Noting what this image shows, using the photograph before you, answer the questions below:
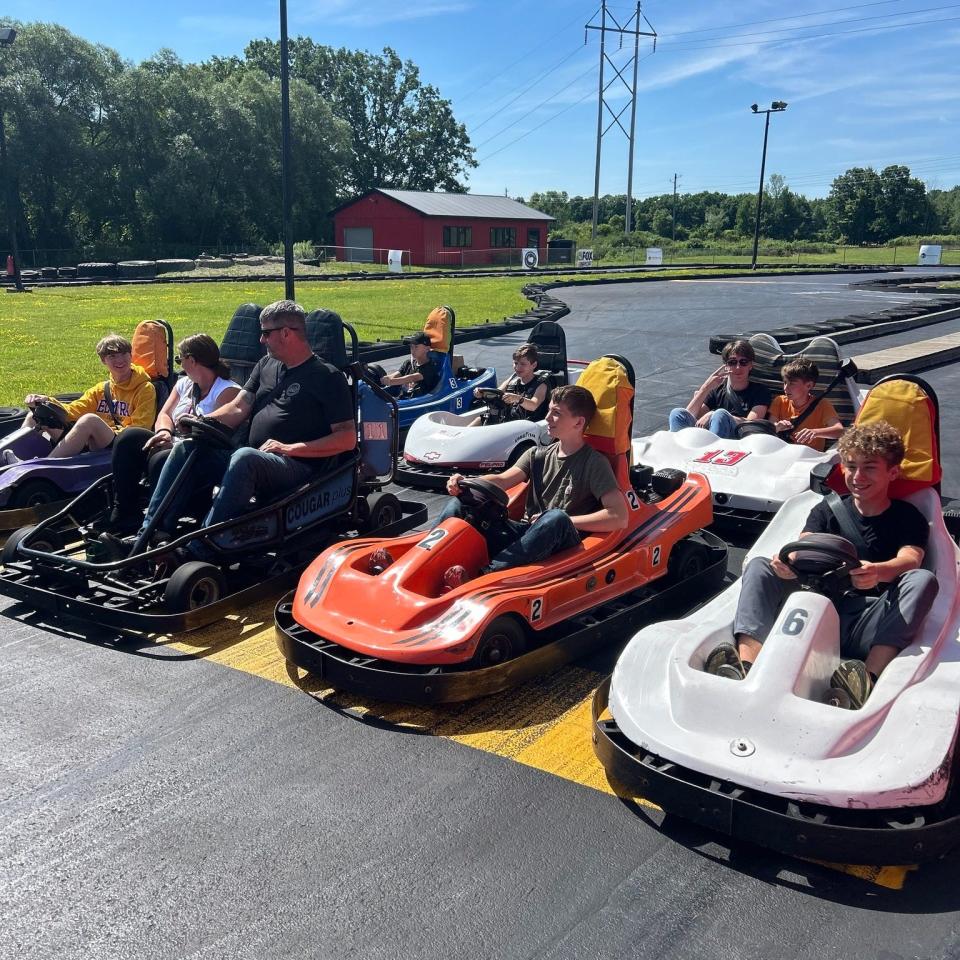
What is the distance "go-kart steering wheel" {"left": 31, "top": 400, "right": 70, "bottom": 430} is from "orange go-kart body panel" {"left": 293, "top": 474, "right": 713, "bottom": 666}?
306 cm

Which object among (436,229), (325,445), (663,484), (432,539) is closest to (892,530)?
(663,484)

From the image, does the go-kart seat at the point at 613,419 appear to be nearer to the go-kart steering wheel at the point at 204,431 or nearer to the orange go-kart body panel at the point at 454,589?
the orange go-kart body panel at the point at 454,589

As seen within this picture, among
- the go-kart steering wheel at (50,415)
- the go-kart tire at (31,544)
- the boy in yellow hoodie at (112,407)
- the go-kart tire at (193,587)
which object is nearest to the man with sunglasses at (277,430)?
the go-kart tire at (193,587)

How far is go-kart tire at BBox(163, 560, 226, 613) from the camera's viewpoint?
4711mm

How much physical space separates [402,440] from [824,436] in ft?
13.4

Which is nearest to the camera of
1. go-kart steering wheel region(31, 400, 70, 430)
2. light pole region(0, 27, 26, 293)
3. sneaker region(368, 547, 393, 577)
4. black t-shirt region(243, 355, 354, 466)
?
sneaker region(368, 547, 393, 577)

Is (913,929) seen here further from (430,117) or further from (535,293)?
(430,117)

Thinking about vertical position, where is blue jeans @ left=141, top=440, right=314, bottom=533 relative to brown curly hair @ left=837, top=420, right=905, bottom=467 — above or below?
below

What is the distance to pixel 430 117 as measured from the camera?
7450cm

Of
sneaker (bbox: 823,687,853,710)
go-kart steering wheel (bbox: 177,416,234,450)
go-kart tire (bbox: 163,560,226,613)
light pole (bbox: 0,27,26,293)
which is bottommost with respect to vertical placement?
go-kart tire (bbox: 163,560,226,613)

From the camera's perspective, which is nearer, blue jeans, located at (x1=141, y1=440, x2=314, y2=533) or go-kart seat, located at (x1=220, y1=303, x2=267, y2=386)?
blue jeans, located at (x1=141, y1=440, x2=314, y2=533)

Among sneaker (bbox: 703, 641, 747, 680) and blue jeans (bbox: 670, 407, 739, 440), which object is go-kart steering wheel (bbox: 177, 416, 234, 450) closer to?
sneaker (bbox: 703, 641, 747, 680)

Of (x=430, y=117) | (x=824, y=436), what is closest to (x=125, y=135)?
(x=430, y=117)

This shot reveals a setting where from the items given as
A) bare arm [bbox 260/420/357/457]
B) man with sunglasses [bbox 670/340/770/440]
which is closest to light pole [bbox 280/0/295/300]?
man with sunglasses [bbox 670/340/770/440]
